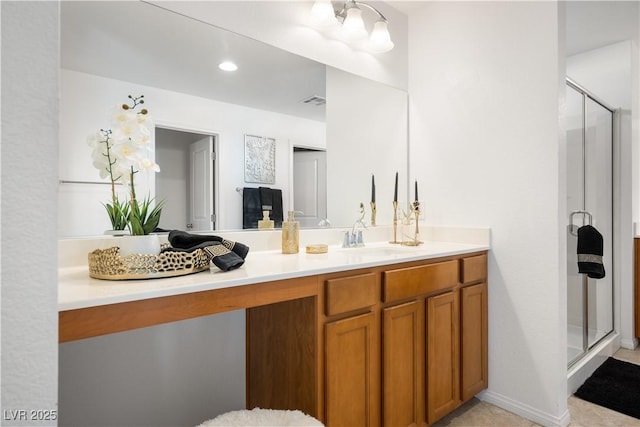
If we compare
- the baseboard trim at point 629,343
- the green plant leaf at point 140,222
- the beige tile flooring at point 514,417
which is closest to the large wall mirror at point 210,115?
the green plant leaf at point 140,222

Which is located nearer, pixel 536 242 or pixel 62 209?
pixel 62 209

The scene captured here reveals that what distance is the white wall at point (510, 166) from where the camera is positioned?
1785 mm

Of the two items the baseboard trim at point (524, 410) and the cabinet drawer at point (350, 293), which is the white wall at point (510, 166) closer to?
the baseboard trim at point (524, 410)

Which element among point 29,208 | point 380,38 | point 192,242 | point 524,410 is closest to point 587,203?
point 524,410

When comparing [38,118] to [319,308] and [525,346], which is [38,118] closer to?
[319,308]

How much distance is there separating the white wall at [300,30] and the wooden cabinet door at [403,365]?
1391 millimetres

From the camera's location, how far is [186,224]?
1.52 m

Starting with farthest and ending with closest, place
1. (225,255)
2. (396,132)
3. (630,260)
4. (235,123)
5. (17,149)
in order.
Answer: (630,260)
(396,132)
(235,123)
(225,255)
(17,149)

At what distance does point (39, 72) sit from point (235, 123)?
115 centimetres

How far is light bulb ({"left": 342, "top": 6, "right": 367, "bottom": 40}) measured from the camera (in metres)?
1.94

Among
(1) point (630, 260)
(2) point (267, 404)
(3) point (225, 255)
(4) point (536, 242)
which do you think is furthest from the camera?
(1) point (630, 260)

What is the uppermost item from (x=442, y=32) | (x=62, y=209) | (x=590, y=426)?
(x=442, y=32)

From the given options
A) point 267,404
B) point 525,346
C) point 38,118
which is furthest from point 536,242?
point 38,118

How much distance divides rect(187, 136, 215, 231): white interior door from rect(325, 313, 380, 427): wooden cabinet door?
724 millimetres
